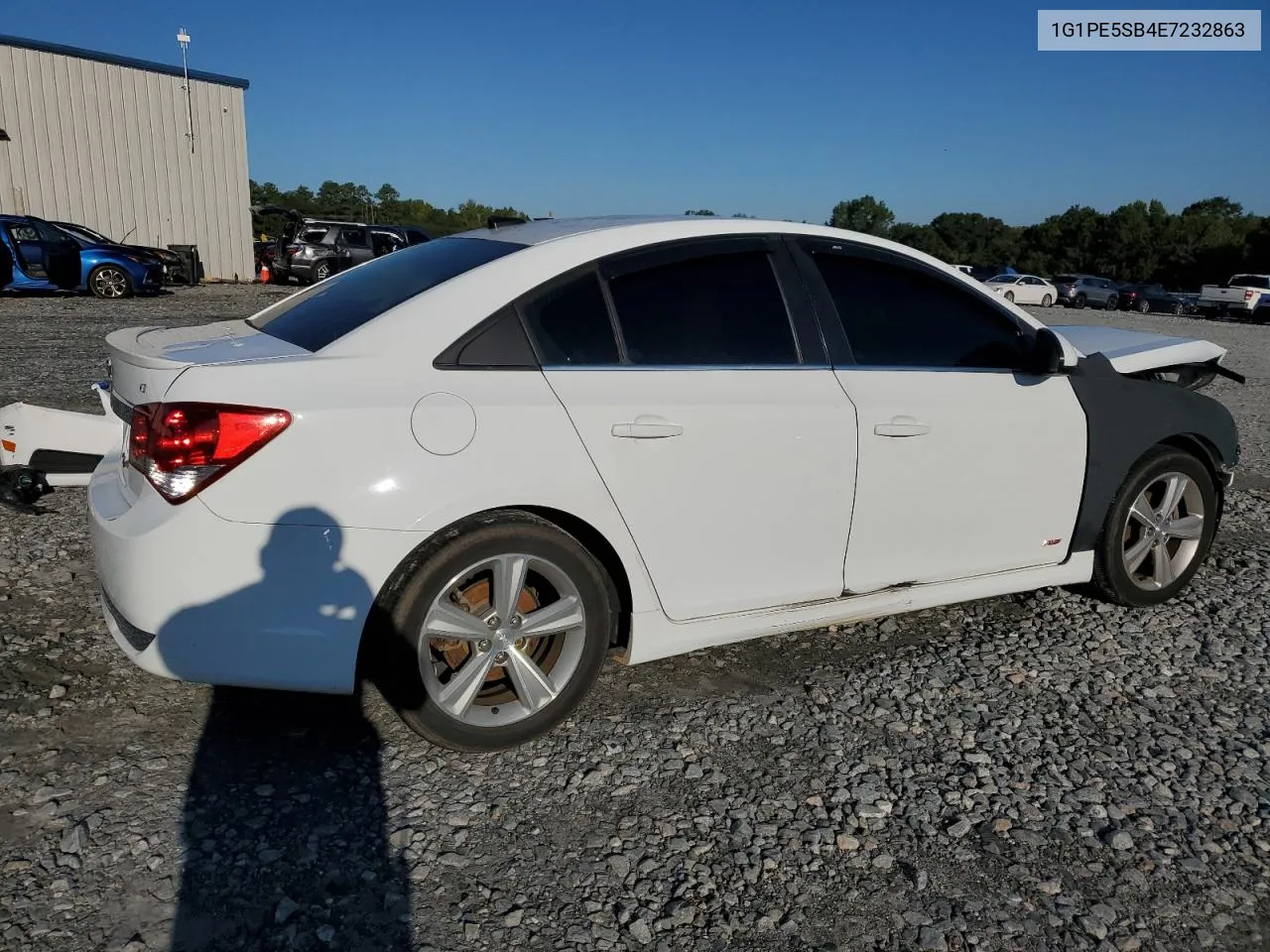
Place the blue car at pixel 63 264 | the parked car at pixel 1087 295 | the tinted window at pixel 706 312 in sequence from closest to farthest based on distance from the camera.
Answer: the tinted window at pixel 706 312 < the blue car at pixel 63 264 < the parked car at pixel 1087 295

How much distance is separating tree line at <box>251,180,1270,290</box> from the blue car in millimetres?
27044

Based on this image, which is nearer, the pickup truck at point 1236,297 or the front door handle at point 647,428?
the front door handle at point 647,428

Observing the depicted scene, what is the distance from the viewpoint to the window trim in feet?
11.1

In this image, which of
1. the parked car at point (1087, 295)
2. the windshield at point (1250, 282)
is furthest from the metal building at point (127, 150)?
the windshield at point (1250, 282)

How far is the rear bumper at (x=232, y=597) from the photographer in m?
2.55

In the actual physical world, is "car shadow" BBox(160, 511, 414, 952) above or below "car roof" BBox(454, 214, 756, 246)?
below

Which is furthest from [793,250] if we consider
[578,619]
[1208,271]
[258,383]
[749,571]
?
[1208,271]

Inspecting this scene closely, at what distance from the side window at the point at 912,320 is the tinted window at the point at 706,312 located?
0.28 m

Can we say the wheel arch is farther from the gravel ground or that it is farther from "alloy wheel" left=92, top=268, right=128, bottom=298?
"alloy wheel" left=92, top=268, right=128, bottom=298

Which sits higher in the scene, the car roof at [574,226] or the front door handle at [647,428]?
the car roof at [574,226]

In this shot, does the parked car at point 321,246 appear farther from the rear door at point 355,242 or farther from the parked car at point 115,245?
the parked car at point 115,245

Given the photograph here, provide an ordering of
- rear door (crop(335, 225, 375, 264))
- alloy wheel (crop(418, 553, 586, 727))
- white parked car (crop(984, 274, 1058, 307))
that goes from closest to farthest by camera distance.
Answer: alloy wheel (crop(418, 553, 586, 727)) < rear door (crop(335, 225, 375, 264)) < white parked car (crop(984, 274, 1058, 307))

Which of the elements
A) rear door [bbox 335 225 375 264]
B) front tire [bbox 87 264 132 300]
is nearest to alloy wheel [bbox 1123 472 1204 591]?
front tire [bbox 87 264 132 300]

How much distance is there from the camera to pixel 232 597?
2.58 meters
